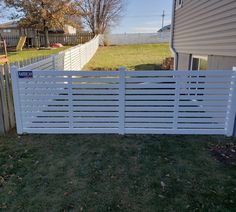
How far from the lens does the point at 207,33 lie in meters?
5.81

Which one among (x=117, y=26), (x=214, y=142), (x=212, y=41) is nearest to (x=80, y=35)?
(x=117, y=26)

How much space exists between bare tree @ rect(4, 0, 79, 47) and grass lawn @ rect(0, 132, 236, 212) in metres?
19.4

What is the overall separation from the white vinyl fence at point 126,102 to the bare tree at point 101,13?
2862 cm

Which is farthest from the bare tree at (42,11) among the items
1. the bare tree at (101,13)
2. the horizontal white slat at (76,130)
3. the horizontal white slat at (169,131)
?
the horizontal white slat at (169,131)

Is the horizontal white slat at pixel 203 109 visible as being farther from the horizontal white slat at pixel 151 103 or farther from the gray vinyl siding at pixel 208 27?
the gray vinyl siding at pixel 208 27

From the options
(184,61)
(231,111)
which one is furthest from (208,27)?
(184,61)

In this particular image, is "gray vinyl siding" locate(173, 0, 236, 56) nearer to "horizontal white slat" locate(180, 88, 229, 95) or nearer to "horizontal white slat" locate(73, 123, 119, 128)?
"horizontal white slat" locate(180, 88, 229, 95)

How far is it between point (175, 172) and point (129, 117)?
1.42m

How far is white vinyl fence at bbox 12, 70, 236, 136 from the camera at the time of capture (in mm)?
3924

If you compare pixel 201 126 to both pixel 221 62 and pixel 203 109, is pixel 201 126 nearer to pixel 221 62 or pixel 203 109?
pixel 203 109

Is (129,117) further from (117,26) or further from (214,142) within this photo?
(117,26)

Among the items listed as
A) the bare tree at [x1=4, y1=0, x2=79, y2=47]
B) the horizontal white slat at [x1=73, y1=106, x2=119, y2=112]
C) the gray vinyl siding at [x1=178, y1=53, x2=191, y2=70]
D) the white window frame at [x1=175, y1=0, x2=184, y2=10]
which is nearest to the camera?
the horizontal white slat at [x1=73, y1=106, x2=119, y2=112]

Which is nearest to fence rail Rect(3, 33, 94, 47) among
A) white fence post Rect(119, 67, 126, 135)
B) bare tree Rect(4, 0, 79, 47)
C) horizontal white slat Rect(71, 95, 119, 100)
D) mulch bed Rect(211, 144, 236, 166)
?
bare tree Rect(4, 0, 79, 47)

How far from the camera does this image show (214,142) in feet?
12.9
